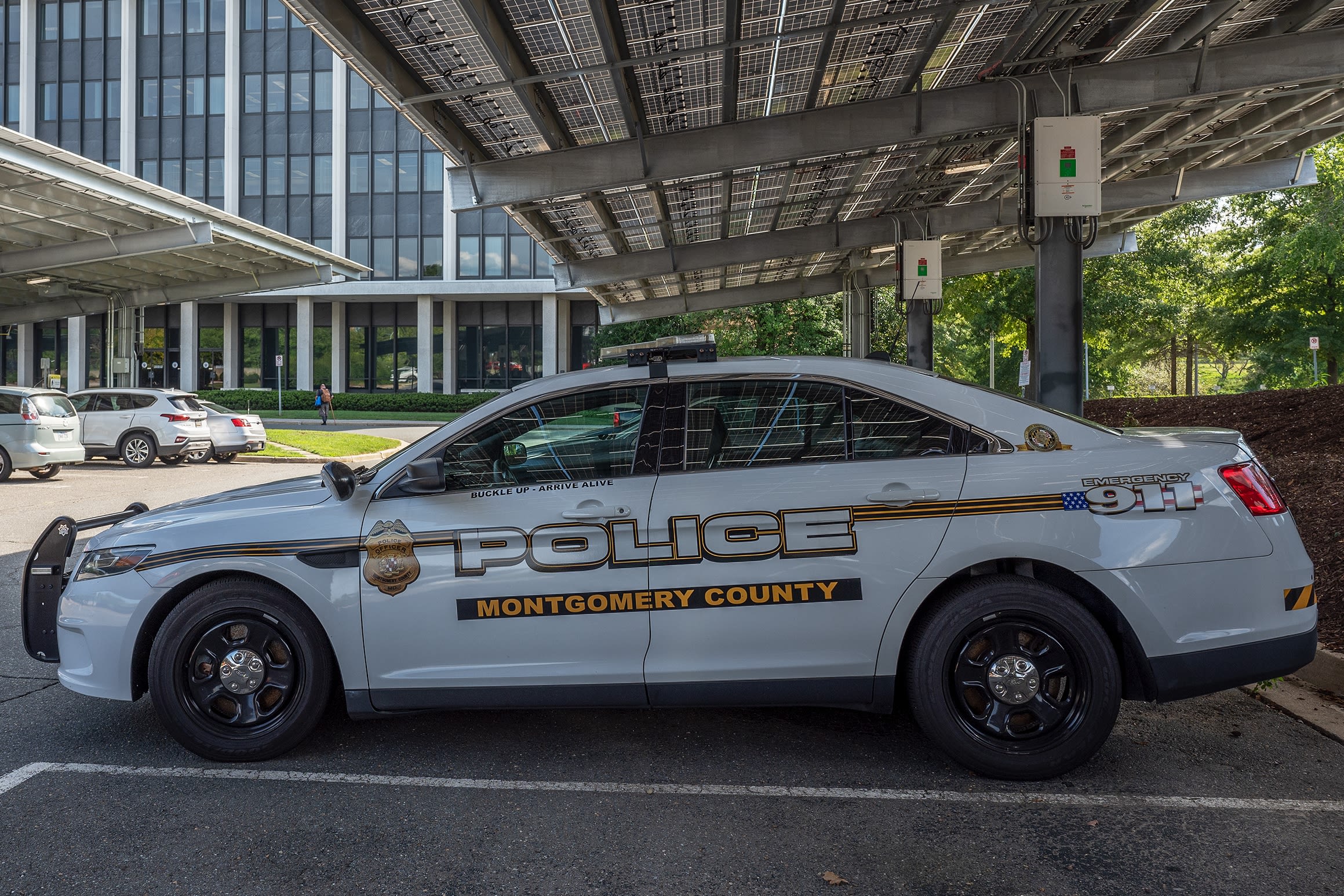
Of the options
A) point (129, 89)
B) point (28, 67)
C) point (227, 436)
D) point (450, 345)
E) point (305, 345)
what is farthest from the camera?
point (450, 345)

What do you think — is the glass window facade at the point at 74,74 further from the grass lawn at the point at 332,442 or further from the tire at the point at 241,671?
the tire at the point at 241,671

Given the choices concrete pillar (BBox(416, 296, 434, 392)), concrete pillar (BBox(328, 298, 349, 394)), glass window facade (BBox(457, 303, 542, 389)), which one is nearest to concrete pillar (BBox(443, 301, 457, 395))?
glass window facade (BBox(457, 303, 542, 389))

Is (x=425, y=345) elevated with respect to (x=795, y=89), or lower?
elevated

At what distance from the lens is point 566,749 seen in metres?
4.48

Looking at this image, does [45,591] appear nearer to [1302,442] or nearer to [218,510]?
[218,510]

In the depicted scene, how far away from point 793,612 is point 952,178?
15.7m

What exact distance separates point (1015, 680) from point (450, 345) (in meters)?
48.9

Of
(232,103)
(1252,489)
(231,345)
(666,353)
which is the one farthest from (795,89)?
(231,345)

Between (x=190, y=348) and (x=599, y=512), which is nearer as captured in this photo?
(x=599, y=512)

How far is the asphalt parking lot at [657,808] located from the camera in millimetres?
3279

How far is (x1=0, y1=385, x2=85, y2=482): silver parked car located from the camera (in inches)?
655

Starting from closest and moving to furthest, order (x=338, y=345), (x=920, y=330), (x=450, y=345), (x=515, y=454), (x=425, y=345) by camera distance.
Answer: (x=515, y=454) < (x=920, y=330) < (x=425, y=345) < (x=450, y=345) < (x=338, y=345)

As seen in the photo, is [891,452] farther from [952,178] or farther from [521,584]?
[952,178]

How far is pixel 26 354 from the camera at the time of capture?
53.9 meters
